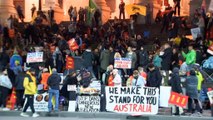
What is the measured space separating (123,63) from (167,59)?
5.68 feet

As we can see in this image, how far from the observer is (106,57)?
25.6 m

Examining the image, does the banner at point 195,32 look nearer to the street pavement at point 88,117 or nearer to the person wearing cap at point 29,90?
the street pavement at point 88,117

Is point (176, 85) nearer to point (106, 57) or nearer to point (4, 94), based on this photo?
point (106, 57)

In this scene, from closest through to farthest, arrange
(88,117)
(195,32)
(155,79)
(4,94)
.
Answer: (88,117), (155,79), (4,94), (195,32)

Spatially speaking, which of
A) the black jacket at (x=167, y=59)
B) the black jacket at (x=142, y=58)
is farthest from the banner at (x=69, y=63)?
the black jacket at (x=167, y=59)

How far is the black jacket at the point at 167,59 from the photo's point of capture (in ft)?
80.0

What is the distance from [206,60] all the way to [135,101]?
15.7 ft

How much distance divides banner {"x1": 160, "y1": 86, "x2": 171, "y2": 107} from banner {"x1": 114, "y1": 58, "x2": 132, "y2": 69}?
3.98m

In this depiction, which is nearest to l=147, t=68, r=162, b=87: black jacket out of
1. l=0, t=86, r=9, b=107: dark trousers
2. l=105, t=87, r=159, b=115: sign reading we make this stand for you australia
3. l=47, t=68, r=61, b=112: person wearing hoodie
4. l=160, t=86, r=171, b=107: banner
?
l=160, t=86, r=171, b=107: banner

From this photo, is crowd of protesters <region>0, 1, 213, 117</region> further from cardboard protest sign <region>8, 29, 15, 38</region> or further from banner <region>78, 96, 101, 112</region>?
banner <region>78, 96, 101, 112</region>

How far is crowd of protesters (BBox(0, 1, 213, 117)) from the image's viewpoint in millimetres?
20891

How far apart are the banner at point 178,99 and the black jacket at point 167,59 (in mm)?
4428

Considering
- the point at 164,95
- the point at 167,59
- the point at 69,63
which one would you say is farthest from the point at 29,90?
the point at 167,59

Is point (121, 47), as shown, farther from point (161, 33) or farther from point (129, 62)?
point (161, 33)
